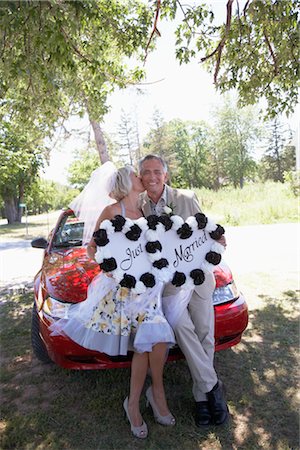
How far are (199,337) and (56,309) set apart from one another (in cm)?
116

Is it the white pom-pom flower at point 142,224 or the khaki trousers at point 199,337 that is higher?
the white pom-pom flower at point 142,224

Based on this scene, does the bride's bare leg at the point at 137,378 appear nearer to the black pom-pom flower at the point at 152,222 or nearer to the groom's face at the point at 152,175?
the black pom-pom flower at the point at 152,222

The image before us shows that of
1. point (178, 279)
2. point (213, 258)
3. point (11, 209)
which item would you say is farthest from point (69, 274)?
point (11, 209)

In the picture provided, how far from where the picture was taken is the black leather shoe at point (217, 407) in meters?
2.54

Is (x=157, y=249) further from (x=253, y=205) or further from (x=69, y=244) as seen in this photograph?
(x=253, y=205)

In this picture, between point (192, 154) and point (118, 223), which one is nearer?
point (118, 223)

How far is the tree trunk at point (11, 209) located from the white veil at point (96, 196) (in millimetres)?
31283

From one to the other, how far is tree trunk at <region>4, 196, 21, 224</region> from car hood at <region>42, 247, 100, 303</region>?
30789 mm

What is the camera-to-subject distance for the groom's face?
291 centimetres

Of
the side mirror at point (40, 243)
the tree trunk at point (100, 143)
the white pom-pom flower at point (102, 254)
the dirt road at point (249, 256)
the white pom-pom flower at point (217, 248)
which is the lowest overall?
the dirt road at point (249, 256)

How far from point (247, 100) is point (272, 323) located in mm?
3512

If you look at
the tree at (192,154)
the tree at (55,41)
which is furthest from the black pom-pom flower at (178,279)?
the tree at (192,154)

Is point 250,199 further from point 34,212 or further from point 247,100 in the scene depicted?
point 34,212

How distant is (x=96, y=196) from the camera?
125 inches
